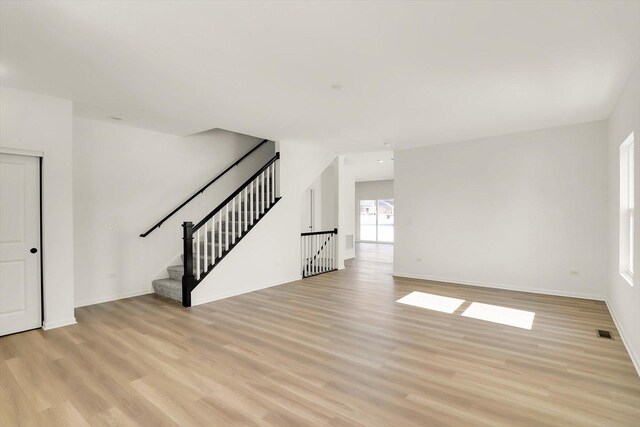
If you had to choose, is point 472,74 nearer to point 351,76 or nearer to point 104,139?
point 351,76

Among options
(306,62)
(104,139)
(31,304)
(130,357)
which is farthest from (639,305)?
(104,139)

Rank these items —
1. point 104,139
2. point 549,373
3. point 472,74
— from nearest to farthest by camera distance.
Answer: point 549,373 → point 472,74 → point 104,139

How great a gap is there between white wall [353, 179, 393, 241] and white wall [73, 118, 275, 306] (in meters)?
9.07

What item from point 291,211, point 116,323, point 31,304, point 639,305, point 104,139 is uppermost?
point 104,139

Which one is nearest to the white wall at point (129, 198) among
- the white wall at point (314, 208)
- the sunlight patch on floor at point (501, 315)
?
the white wall at point (314, 208)

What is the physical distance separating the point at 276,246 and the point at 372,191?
30.6ft

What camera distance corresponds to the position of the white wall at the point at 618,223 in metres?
2.96

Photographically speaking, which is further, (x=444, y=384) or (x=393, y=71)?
(x=393, y=71)

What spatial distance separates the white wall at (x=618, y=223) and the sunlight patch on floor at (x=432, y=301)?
5.99 feet

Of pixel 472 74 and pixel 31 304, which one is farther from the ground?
pixel 472 74

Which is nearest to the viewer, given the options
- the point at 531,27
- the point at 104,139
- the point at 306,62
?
the point at 531,27

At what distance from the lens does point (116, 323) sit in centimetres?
416

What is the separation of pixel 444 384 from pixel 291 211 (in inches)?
183

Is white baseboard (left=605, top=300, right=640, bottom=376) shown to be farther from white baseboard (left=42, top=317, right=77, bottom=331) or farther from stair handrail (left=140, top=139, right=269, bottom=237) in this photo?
stair handrail (left=140, top=139, right=269, bottom=237)
